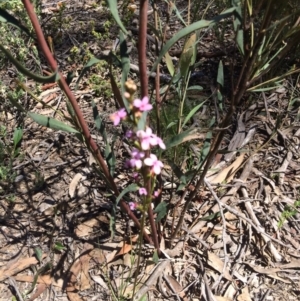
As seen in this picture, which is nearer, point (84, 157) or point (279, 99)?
point (84, 157)

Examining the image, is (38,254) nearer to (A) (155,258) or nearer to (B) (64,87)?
(A) (155,258)

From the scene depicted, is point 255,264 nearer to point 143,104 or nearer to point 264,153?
point 264,153

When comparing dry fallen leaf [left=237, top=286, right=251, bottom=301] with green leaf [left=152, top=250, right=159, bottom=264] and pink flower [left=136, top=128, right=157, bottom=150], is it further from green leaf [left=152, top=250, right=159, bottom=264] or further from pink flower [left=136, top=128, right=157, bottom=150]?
pink flower [left=136, top=128, right=157, bottom=150]

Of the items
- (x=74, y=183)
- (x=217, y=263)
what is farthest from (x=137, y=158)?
(x=74, y=183)

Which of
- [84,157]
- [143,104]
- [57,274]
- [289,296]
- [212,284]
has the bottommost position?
[289,296]

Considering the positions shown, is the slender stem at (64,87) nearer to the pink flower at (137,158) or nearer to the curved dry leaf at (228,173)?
the pink flower at (137,158)

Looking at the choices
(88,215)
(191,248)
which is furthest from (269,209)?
(88,215)

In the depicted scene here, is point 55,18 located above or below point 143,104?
below

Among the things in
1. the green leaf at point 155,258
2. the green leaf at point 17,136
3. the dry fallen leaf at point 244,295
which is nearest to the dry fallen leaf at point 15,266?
the green leaf at point 155,258
